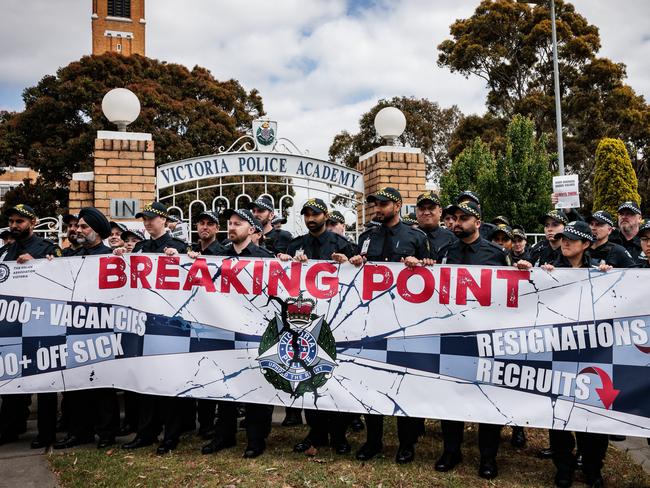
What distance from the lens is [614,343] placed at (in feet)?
12.2

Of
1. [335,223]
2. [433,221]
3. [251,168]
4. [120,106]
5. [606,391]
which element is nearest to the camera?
[606,391]

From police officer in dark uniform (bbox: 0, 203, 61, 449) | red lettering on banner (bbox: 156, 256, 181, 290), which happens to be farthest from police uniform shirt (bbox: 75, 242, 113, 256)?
red lettering on banner (bbox: 156, 256, 181, 290)

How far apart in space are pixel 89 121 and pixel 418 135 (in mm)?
18320

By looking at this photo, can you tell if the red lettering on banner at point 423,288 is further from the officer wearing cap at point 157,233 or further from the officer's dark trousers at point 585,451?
the officer wearing cap at point 157,233

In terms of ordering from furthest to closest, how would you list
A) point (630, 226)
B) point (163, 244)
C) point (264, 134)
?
1. point (264, 134)
2. point (630, 226)
3. point (163, 244)

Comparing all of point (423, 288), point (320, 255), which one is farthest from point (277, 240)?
point (423, 288)

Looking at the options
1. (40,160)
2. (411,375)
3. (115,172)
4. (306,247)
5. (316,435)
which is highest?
(40,160)

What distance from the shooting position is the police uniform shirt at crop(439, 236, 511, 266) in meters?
4.16

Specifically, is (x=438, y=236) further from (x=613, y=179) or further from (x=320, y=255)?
(x=613, y=179)

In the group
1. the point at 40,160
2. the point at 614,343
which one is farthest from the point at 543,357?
the point at 40,160

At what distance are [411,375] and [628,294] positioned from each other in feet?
4.89

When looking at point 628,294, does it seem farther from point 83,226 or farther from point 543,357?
point 83,226

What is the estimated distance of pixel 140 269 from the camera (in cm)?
453

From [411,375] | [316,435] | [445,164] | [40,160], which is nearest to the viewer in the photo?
[411,375]
